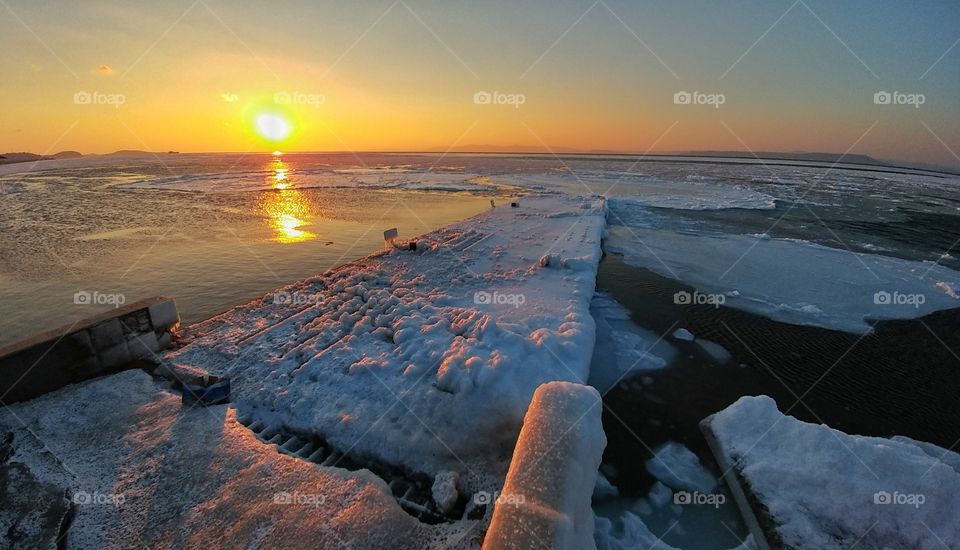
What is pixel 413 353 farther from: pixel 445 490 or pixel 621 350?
pixel 621 350

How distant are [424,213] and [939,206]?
35494 millimetres

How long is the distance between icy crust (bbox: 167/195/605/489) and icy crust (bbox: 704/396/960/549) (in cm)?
238

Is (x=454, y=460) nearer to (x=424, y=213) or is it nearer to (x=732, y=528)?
(x=732, y=528)

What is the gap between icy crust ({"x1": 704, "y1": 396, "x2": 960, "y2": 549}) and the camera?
3.69 m

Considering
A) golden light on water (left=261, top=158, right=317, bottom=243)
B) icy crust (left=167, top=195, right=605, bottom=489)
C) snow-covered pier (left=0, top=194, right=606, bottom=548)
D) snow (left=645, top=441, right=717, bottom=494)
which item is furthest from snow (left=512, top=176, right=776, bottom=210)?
snow (left=645, top=441, right=717, bottom=494)

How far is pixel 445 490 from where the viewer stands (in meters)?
4.00

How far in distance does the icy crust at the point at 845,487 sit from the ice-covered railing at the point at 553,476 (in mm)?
2066

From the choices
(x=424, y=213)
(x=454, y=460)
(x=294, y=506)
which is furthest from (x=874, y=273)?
(x=424, y=213)

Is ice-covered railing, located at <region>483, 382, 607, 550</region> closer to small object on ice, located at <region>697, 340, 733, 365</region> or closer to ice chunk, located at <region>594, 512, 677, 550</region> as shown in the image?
ice chunk, located at <region>594, 512, 677, 550</region>

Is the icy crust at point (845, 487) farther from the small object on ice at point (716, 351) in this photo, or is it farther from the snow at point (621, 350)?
the small object on ice at point (716, 351)

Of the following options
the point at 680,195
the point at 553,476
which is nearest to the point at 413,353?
the point at 553,476

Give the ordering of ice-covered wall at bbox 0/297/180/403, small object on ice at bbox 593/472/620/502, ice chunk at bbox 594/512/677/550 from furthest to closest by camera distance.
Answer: ice-covered wall at bbox 0/297/180/403
small object on ice at bbox 593/472/620/502
ice chunk at bbox 594/512/677/550

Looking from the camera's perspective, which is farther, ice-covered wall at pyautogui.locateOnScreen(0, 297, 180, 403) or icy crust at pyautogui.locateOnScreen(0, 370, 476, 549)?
ice-covered wall at pyautogui.locateOnScreen(0, 297, 180, 403)

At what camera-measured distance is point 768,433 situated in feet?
16.0
